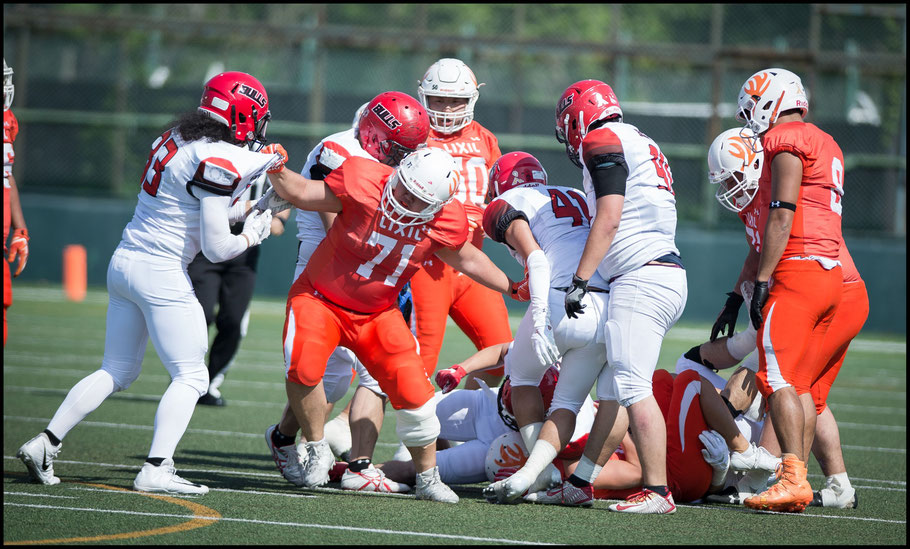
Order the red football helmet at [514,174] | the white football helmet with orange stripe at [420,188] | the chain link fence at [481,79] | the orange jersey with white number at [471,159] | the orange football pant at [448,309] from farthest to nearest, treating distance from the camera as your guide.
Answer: the chain link fence at [481,79], the orange jersey with white number at [471,159], the orange football pant at [448,309], the red football helmet at [514,174], the white football helmet with orange stripe at [420,188]

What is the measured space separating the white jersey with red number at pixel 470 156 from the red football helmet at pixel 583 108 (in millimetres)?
1137

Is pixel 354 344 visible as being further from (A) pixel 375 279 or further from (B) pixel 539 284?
(B) pixel 539 284

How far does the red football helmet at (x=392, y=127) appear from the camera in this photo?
5062 millimetres

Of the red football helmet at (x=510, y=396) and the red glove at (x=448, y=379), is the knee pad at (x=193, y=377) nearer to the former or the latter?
the red glove at (x=448, y=379)

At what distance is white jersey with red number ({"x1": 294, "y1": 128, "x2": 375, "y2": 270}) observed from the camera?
5156 mm

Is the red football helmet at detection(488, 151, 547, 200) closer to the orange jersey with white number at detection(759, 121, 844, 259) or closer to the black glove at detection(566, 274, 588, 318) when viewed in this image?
the black glove at detection(566, 274, 588, 318)

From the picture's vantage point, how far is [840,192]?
503cm

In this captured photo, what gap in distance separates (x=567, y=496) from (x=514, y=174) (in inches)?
64.8

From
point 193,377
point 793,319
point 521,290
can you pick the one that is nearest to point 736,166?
point 793,319

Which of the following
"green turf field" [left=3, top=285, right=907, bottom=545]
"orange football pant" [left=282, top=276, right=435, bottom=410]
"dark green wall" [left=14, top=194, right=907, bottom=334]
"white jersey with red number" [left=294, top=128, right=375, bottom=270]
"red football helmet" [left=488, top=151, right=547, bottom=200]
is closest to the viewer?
"green turf field" [left=3, top=285, right=907, bottom=545]

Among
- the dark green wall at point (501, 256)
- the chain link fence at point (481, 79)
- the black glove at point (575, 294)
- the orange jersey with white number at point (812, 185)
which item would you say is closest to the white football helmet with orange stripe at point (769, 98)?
the orange jersey with white number at point (812, 185)

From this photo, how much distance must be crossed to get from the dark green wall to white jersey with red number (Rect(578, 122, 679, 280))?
10845mm

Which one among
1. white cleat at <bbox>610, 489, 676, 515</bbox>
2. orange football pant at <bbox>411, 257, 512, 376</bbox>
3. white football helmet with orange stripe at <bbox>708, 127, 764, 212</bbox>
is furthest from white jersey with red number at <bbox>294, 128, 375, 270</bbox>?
white cleat at <bbox>610, 489, 676, 515</bbox>

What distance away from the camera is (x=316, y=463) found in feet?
15.9
